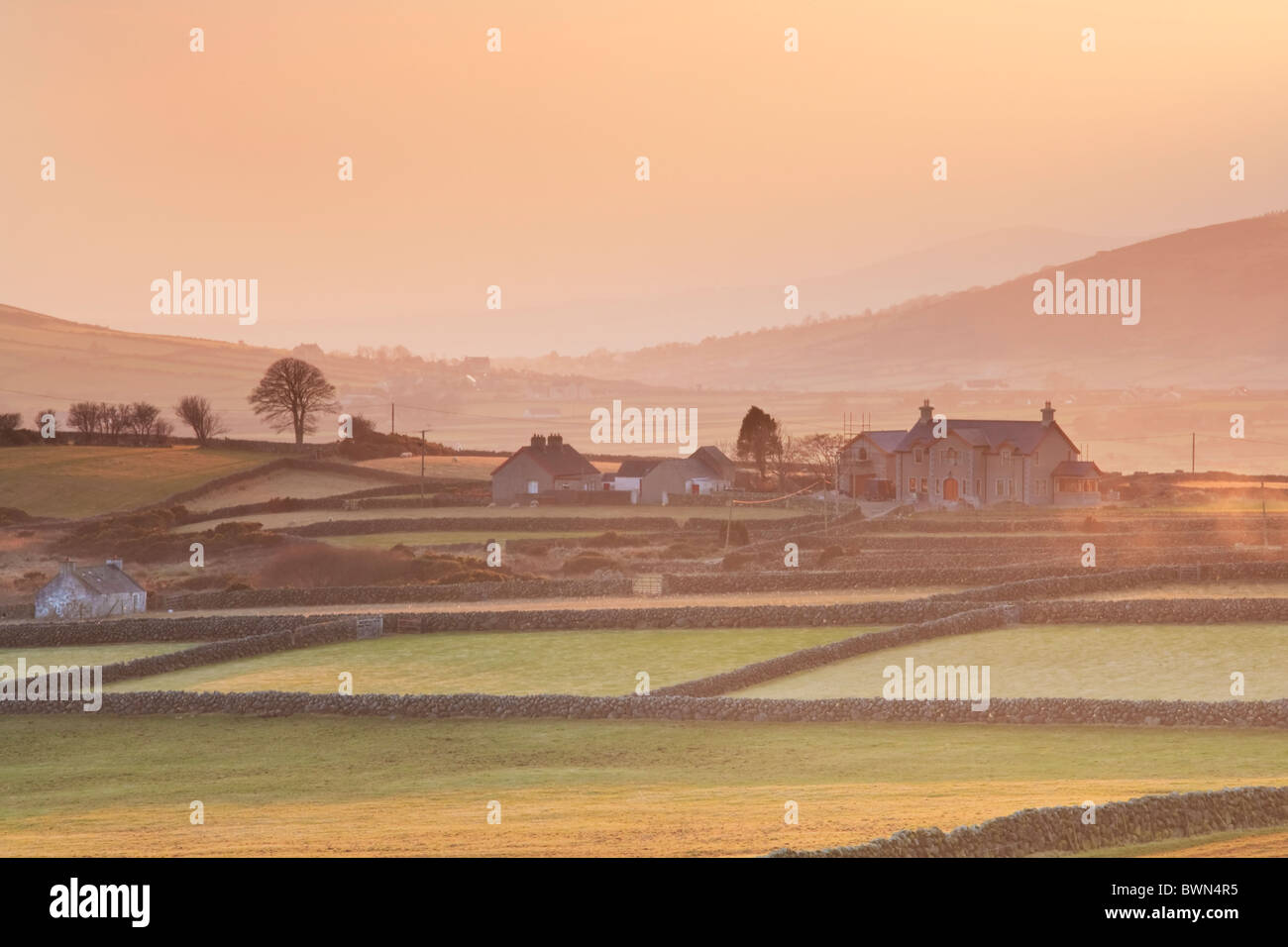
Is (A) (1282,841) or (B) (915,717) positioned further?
(B) (915,717)

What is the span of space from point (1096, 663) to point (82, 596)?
3760 cm

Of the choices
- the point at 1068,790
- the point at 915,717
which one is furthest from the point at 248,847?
the point at 915,717

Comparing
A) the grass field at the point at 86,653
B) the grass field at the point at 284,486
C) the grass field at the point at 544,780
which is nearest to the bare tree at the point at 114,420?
the grass field at the point at 284,486

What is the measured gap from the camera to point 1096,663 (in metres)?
40.0

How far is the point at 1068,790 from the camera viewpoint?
24.0 metres

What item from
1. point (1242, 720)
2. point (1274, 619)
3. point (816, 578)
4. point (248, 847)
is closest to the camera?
point (248, 847)

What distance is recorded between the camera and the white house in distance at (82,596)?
56.8 metres

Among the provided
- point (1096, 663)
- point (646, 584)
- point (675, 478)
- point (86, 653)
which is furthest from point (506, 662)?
point (675, 478)

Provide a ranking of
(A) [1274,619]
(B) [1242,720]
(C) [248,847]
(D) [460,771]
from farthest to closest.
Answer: (A) [1274,619]
(B) [1242,720]
(D) [460,771]
(C) [248,847]

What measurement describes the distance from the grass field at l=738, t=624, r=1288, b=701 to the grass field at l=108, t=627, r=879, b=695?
10.9 feet

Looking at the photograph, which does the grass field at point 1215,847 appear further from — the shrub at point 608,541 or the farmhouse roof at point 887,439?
the farmhouse roof at point 887,439
